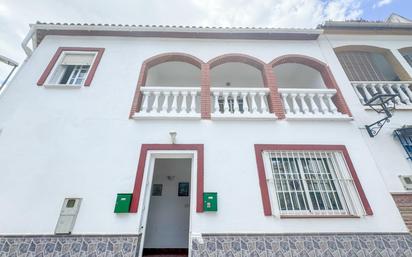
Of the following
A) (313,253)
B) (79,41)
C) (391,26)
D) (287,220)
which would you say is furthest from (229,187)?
(391,26)

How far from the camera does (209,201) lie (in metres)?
3.59

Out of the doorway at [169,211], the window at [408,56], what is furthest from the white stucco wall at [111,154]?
the window at [408,56]

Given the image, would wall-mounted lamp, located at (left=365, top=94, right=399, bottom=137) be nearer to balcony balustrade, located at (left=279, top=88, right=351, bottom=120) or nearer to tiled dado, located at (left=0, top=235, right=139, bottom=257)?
balcony balustrade, located at (left=279, top=88, right=351, bottom=120)

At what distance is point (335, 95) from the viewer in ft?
17.1

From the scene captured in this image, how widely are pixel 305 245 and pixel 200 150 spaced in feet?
9.20

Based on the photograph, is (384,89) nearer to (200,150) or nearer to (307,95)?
(307,95)

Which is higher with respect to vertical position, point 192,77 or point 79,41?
point 79,41

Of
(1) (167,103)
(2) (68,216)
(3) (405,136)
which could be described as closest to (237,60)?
(1) (167,103)

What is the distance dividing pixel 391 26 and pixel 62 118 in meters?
11.4

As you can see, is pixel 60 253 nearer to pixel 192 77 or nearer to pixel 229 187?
pixel 229 187

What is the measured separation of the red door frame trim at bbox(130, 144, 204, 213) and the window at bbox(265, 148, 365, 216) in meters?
1.55

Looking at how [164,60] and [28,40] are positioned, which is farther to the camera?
[164,60]

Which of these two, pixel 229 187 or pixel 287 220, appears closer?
pixel 287 220

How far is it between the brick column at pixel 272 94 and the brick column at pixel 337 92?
1.75 m
